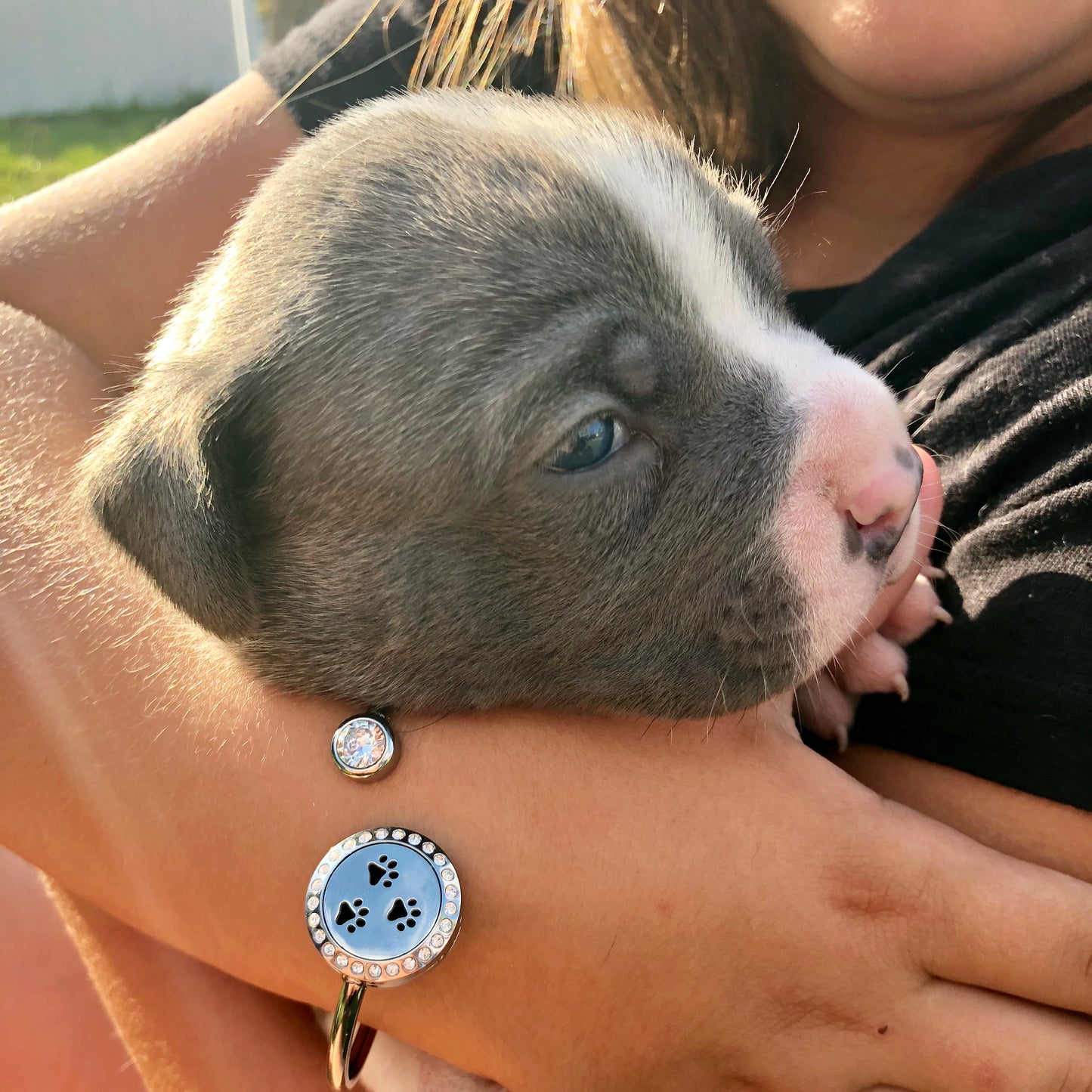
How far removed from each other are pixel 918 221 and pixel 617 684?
1577 mm

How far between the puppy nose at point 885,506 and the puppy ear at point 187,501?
3.40 feet

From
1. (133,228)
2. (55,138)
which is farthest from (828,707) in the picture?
(55,138)

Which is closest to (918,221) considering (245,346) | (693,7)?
(693,7)

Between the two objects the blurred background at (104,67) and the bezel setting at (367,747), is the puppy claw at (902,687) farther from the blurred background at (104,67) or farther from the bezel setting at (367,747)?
the blurred background at (104,67)

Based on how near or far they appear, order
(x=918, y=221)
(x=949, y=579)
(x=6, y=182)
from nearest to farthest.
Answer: (x=949, y=579) < (x=918, y=221) < (x=6, y=182)

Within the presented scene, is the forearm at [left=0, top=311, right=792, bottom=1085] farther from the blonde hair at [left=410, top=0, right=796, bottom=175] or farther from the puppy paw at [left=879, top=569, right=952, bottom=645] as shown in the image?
the blonde hair at [left=410, top=0, right=796, bottom=175]

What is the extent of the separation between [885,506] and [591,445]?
48cm

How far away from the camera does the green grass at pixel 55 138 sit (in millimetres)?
4676

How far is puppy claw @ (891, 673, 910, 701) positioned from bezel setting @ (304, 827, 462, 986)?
829 mm

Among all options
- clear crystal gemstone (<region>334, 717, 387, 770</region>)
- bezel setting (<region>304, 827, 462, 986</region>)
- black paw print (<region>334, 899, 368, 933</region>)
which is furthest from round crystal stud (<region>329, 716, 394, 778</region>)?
black paw print (<region>334, 899, 368, 933</region>)

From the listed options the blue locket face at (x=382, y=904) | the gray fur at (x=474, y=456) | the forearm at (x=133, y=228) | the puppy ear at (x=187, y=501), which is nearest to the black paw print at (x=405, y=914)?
the blue locket face at (x=382, y=904)

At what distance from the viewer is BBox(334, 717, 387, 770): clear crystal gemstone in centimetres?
175

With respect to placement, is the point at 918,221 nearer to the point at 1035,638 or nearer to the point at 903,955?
the point at 1035,638

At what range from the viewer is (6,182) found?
188 inches
